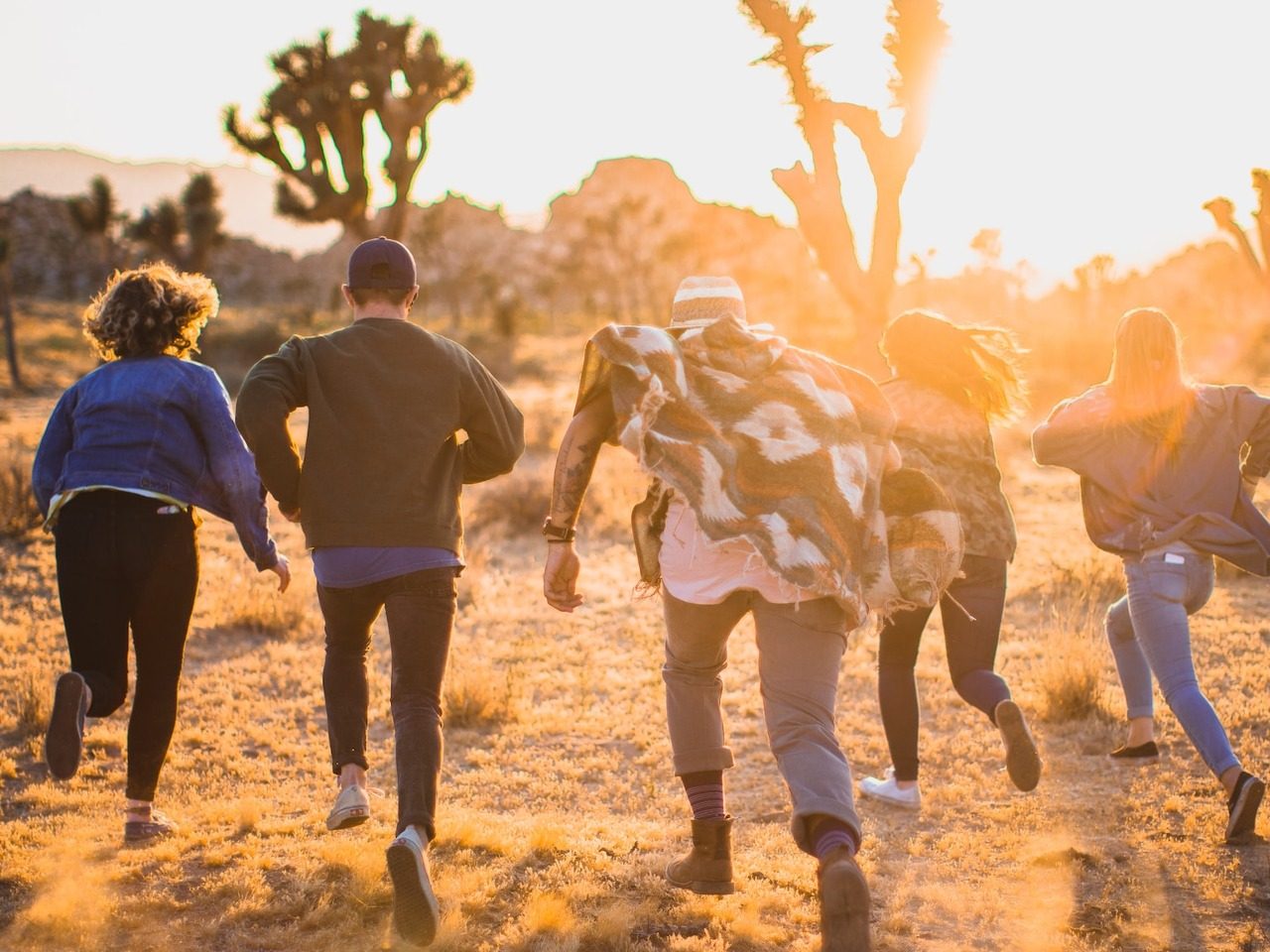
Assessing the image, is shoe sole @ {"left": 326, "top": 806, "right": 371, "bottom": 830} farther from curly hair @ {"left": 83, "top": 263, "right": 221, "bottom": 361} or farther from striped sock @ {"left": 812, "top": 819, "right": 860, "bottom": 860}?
curly hair @ {"left": 83, "top": 263, "right": 221, "bottom": 361}

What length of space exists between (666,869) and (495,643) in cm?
396

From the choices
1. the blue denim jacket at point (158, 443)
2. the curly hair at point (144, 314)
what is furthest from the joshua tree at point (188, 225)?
the blue denim jacket at point (158, 443)

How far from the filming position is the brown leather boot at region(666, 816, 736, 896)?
3.10 meters

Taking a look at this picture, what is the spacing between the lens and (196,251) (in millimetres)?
34125

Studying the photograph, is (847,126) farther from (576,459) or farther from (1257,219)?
(1257,219)

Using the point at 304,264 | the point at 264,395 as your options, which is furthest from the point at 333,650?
the point at 304,264

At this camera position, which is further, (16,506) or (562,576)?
(16,506)

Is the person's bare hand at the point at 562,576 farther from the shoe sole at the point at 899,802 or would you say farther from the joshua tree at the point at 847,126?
the joshua tree at the point at 847,126

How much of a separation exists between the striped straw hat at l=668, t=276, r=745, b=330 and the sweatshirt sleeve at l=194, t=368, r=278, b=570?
157cm

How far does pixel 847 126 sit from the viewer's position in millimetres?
10750

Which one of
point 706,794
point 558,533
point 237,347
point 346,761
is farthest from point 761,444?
point 237,347

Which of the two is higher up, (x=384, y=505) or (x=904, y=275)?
(x=904, y=275)

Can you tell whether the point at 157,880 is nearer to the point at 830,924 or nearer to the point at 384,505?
the point at 384,505

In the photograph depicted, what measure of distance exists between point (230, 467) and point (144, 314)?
0.58 metres
